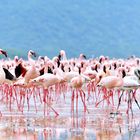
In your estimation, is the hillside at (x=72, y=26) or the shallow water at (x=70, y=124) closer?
the shallow water at (x=70, y=124)

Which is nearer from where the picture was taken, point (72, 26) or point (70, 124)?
point (70, 124)

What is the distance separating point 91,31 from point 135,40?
17.7 ft

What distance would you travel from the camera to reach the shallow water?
9344 millimetres

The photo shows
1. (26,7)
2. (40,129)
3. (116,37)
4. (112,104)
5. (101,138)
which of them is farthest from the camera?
(26,7)

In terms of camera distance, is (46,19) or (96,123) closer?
(96,123)

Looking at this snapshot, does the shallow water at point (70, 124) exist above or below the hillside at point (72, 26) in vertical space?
below

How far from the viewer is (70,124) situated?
1064 cm

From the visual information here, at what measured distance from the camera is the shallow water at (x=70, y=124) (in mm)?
9344

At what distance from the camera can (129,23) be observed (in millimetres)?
80875

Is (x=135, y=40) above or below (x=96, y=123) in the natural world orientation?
above

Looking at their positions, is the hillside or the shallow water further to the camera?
the hillside

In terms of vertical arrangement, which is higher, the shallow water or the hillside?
the hillside

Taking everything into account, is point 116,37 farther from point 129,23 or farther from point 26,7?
point 26,7

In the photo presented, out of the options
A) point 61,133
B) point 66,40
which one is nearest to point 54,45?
point 66,40
